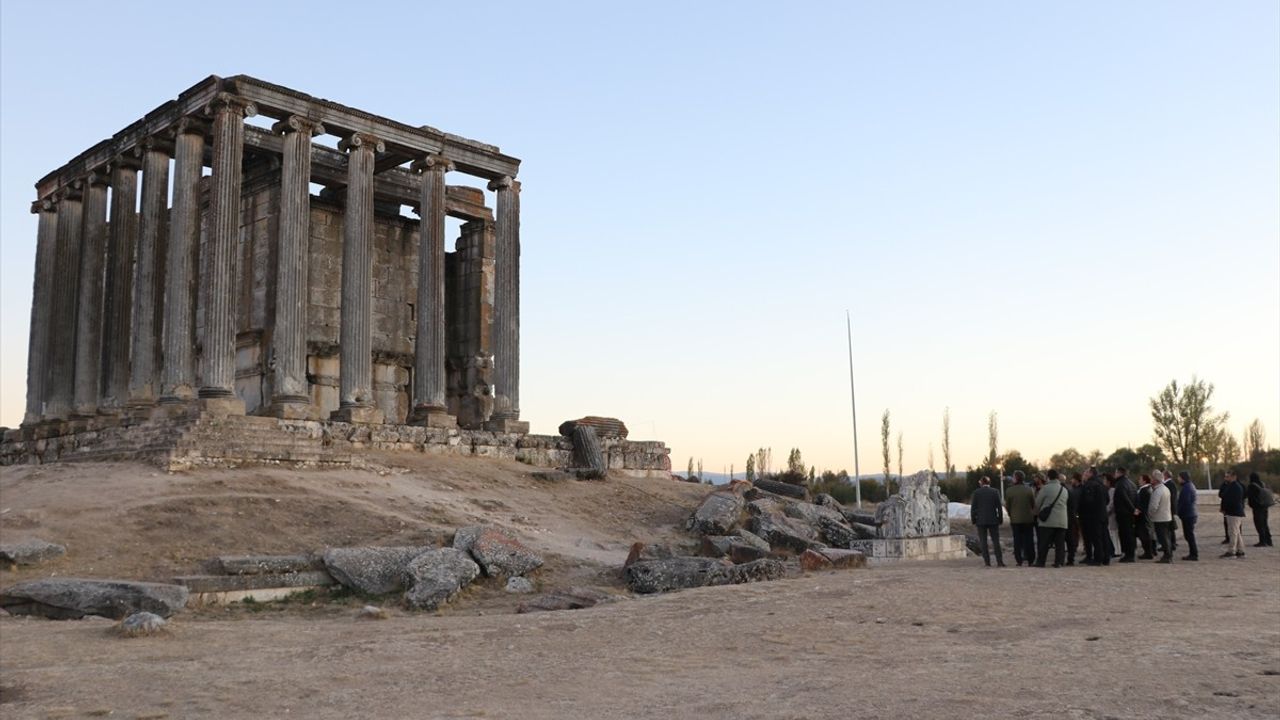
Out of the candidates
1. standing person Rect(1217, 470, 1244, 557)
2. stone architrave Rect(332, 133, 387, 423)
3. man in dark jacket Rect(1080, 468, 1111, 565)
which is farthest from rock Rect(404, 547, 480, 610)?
standing person Rect(1217, 470, 1244, 557)

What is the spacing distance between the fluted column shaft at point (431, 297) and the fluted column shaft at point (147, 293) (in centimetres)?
621

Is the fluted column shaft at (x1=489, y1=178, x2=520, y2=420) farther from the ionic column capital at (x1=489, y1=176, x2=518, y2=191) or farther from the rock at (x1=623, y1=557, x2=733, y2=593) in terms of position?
the rock at (x1=623, y1=557, x2=733, y2=593)

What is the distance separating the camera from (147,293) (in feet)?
84.3

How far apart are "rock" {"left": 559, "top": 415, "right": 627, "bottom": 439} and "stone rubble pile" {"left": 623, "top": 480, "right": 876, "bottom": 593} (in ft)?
13.3

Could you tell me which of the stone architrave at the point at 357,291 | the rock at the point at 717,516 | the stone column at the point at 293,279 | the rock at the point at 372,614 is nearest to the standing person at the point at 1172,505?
the rock at the point at 717,516

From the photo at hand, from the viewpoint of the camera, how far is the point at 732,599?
1288cm

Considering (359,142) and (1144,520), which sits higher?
(359,142)

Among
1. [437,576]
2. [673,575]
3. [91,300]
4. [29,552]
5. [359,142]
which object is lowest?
[673,575]

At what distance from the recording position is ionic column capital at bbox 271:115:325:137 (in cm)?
2464

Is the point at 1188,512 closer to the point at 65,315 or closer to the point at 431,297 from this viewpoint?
the point at 431,297

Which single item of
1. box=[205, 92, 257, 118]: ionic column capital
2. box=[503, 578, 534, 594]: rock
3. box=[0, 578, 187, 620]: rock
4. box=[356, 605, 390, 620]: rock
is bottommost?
box=[356, 605, 390, 620]: rock

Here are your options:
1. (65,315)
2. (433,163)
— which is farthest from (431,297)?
(65,315)

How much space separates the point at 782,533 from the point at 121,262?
18.3 metres

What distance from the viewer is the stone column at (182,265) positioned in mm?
23703
